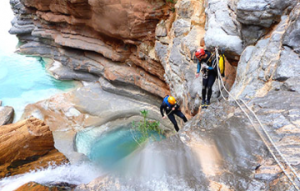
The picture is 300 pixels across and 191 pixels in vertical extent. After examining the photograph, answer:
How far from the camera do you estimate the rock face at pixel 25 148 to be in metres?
3.96

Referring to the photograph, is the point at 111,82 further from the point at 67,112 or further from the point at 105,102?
the point at 67,112

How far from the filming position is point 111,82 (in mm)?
11492

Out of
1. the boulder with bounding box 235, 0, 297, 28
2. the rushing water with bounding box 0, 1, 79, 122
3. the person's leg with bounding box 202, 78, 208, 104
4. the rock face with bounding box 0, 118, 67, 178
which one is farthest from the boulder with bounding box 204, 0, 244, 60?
the rushing water with bounding box 0, 1, 79, 122

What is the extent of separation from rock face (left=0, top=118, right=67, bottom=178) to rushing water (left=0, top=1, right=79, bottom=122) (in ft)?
22.8

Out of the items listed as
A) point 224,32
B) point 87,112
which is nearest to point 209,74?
point 224,32

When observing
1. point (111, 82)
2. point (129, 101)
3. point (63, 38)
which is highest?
point (63, 38)

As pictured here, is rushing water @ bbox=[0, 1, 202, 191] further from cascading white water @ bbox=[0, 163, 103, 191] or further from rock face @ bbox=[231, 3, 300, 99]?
rock face @ bbox=[231, 3, 300, 99]

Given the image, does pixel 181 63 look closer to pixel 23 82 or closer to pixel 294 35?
pixel 294 35

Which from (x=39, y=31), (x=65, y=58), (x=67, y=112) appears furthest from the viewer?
(x=39, y=31)

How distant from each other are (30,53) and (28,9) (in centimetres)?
326

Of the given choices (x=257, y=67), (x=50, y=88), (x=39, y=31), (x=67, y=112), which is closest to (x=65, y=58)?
(x=50, y=88)

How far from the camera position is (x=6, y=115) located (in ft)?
32.7

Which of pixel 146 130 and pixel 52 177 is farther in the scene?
pixel 146 130

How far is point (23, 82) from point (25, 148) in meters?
11.0
